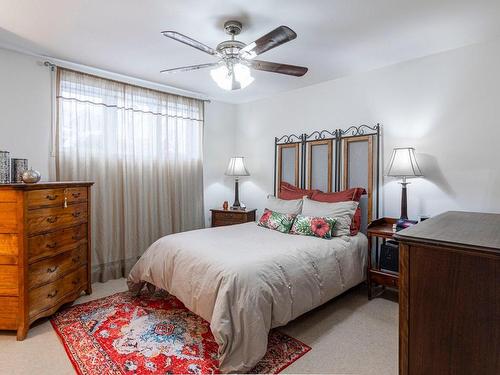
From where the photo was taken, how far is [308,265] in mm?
2316

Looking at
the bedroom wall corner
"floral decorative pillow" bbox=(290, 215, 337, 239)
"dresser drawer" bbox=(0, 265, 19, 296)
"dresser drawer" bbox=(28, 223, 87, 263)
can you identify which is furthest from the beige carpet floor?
A: the bedroom wall corner

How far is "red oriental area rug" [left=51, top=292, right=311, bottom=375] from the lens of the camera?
6.11 feet

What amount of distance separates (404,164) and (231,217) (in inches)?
91.9

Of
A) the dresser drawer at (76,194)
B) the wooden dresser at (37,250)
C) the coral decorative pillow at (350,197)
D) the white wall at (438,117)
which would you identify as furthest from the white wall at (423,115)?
the wooden dresser at (37,250)

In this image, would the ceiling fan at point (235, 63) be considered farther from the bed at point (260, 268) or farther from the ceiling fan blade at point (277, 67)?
the bed at point (260, 268)

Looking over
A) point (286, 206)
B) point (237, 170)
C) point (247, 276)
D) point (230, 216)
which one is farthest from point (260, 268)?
point (237, 170)

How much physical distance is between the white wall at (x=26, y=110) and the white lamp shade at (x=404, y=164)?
3550mm

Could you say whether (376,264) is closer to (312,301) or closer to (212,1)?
(312,301)

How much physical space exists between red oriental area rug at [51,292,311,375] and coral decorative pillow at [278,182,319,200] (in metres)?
1.75

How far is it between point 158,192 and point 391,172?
112 inches

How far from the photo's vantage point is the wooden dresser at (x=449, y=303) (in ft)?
3.34

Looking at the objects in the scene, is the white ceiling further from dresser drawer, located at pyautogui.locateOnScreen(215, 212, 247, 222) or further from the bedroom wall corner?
dresser drawer, located at pyautogui.locateOnScreen(215, 212, 247, 222)

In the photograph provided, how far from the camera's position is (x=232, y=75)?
2.27 meters

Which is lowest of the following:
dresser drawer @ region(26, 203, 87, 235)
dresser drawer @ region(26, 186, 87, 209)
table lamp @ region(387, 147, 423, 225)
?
dresser drawer @ region(26, 203, 87, 235)
